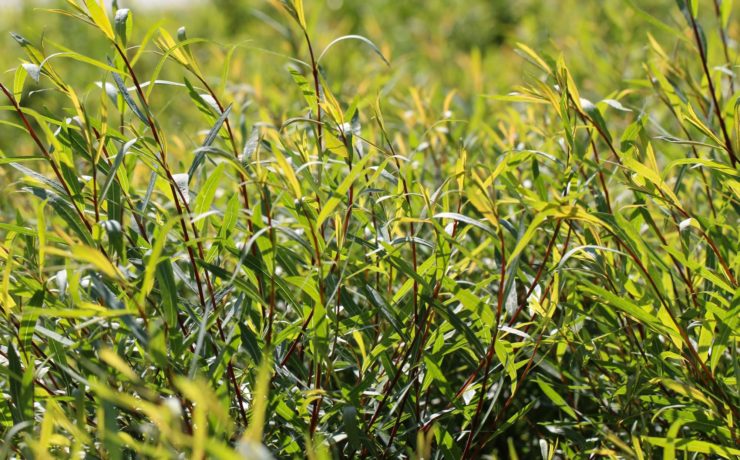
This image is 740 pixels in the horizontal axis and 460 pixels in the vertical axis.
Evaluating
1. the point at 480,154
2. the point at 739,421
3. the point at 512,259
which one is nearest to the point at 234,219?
the point at 512,259

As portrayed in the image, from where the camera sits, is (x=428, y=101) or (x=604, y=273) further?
(x=428, y=101)

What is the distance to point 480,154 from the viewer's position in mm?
2141

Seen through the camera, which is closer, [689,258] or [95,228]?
[95,228]

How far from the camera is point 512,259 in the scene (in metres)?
1.07

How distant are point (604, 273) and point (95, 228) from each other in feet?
2.69

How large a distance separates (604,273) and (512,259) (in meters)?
0.28

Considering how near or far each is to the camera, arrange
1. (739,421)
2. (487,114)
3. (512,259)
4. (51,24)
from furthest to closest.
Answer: (51,24)
(487,114)
(739,421)
(512,259)

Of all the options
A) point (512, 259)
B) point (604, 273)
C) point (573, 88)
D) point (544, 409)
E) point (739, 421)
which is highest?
point (573, 88)

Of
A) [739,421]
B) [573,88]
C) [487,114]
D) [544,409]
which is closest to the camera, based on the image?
[739,421]

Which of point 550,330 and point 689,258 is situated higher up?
point 689,258

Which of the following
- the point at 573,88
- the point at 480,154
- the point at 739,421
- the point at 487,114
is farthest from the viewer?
the point at 487,114

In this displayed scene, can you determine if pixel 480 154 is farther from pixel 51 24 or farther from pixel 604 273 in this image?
pixel 51 24

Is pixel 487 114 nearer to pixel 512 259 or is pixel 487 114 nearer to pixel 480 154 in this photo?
pixel 480 154

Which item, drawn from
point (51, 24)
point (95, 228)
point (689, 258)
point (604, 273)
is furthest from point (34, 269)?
point (51, 24)
